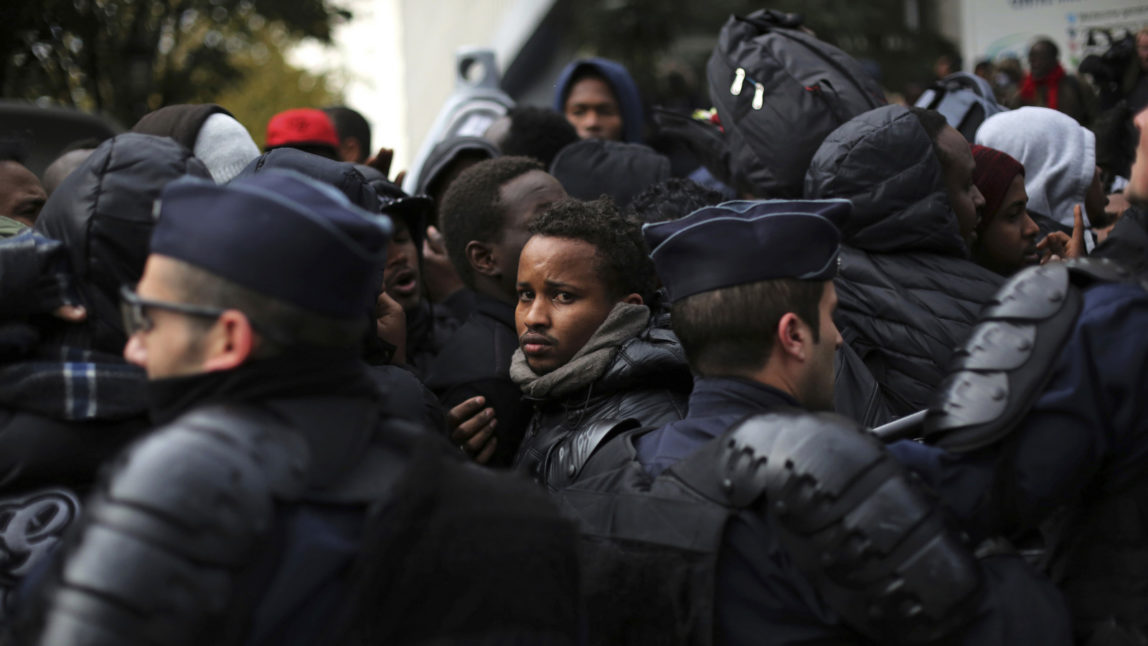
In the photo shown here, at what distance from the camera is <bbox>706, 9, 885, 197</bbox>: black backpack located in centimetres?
454

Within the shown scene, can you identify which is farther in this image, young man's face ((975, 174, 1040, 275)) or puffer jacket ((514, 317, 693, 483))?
young man's face ((975, 174, 1040, 275))

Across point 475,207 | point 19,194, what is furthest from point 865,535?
point 19,194

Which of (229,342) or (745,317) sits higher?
(229,342)

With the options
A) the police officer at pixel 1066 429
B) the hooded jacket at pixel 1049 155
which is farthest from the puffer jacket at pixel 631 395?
the hooded jacket at pixel 1049 155

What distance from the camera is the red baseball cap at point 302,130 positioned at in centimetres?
554

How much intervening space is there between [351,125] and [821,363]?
4667 mm

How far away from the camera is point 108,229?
2686mm

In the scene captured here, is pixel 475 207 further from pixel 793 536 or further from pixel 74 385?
pixel 793 536

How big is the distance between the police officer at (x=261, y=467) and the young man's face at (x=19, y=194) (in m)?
2.20

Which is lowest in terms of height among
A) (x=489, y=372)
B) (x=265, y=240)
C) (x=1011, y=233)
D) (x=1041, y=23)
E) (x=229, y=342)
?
(x=1041, y=23)

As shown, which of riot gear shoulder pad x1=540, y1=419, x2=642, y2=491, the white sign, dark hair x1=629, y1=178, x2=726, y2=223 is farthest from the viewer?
the white sign

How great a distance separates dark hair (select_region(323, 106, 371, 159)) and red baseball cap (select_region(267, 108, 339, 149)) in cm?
99

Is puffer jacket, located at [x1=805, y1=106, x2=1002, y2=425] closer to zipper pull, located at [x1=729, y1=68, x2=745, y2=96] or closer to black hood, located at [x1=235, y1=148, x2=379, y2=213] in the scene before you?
zipper pull, located at [x1=729, y1=68, x2=745, y2=96]

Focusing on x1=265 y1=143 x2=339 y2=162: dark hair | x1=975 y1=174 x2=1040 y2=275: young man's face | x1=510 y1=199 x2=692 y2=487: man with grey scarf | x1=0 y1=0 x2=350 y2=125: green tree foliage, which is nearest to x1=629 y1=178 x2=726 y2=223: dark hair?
x1=510 y1=199 x2=692 y2=487: man with grey scarf
